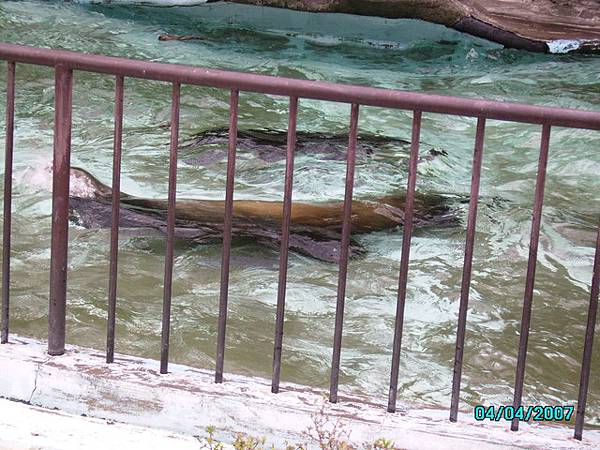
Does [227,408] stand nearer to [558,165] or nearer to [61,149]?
[61,149]

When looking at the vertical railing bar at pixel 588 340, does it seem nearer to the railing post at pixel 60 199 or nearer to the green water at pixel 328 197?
the green water at pixel 328 197

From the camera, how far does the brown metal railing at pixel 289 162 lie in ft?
8.57

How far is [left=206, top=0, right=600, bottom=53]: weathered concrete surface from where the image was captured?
40.8ft

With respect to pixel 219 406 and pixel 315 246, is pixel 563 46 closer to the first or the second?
pixel 315 246

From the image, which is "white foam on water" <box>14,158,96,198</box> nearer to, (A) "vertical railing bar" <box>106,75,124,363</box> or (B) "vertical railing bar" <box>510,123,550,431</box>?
(A) "vertical railing bar" <box>106,75,124,363</box>

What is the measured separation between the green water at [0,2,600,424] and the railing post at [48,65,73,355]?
4.44 feet

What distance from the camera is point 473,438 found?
2.65 metres

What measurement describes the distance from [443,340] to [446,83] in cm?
719

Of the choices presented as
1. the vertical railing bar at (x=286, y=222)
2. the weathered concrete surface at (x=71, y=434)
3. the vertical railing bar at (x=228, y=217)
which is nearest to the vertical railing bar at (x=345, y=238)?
the vertical railing bar at (x=286, y=222)

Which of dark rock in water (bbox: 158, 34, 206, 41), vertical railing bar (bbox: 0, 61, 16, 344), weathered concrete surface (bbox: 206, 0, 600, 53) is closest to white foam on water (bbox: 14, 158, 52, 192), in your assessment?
vertical railing bar (bbox: 0, 61, 16, 344)

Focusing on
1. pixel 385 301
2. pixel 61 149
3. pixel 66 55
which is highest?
pixel 66 55

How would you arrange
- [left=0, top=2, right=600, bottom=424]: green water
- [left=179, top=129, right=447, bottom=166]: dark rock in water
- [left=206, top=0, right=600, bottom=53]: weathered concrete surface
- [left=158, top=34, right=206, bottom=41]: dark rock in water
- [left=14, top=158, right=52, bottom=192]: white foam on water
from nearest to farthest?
1. [left=0, top=2, right=600, bottom=424]: green water
2. [left=14, top=158, right=52, bottom=192]: white foam on water
3. [left=179, top=129, right=447, bottom=166]: dark rock in water
4. [left=206, top=0, right=600, bottom=53]: weathered concrete surface
5. [left=158, top=34, right=206, bottom=41]: dark rock in water

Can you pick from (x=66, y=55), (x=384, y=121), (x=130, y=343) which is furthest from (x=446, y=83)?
(x=66, y=55)

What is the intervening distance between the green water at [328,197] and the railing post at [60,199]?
53.3 inches
